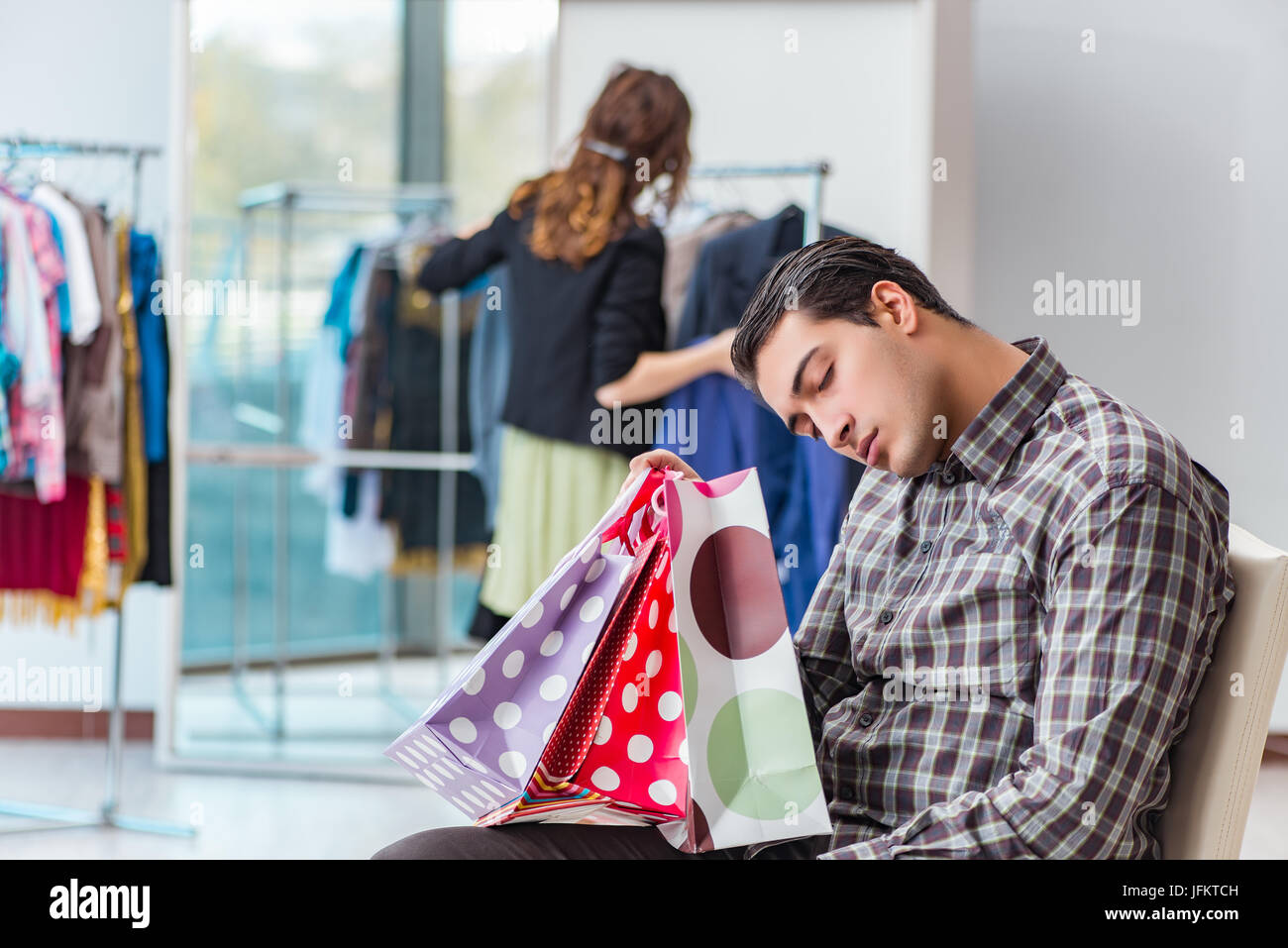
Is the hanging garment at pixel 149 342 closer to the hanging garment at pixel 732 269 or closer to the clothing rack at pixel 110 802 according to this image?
the clothing rack at pixel 110 802

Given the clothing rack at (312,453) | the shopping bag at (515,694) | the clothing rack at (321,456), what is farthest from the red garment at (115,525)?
the shopping bag at (515,694)

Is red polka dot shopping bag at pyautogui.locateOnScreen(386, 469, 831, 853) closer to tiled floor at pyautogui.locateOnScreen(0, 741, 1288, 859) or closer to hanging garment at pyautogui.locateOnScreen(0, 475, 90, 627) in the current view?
tiled floor at pyautogui.locateOnScreen(0, 741, 1288, 859)

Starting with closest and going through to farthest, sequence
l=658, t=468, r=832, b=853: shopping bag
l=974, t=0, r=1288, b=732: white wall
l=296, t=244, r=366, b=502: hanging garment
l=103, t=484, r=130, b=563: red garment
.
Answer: l=658, t=468, r=832, b=853: shopping bag, l=103, t=484, r=130, b=563: red garment, l=974, t=0, r=1288, b=732: white wall, l=296, t=244, r=366, b=502: hanging garment

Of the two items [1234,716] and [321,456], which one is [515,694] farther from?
[321,456]

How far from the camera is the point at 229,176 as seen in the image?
3.92m

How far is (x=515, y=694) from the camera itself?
1.22m

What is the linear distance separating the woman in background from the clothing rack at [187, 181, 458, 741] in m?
0.81

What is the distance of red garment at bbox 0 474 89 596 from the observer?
287 cm

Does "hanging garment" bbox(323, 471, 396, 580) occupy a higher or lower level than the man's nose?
lower

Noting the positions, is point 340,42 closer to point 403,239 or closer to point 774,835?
point 403,239

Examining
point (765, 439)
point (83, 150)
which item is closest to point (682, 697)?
point (765, 439)

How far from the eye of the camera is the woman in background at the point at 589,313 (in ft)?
8.90

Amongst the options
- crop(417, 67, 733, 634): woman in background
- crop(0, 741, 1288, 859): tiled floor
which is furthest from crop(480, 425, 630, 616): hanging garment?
crop(0, 741, 1288, 859): tiled floor

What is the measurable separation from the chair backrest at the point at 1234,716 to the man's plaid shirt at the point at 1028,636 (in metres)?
0.02
